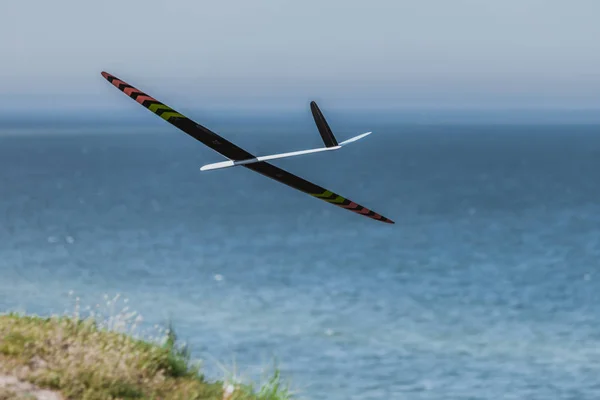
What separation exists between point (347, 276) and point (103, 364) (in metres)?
A: 51.7

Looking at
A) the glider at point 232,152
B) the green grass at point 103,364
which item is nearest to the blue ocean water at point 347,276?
the glider at point 232,152

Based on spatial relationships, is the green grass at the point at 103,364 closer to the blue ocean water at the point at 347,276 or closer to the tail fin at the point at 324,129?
the blue ocean water at the point at 347,276

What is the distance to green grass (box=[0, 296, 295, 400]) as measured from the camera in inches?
491

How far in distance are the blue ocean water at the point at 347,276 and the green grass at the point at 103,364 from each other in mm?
703

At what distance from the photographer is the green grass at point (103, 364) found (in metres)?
12.5

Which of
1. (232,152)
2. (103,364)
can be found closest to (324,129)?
(232,152)

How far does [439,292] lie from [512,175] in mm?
114433

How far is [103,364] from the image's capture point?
13.0m

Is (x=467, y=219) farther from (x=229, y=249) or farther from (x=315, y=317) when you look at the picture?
(x=315, y=317)

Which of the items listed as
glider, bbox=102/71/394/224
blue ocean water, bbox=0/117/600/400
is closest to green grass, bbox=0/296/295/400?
blue ocean water, bbox=0/117/600/400

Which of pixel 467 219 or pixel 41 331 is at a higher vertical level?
pixel 41 331

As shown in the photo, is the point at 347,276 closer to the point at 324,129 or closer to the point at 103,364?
the point at 103,364

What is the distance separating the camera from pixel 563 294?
205ft

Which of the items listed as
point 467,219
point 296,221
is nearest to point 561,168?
point 467,219
